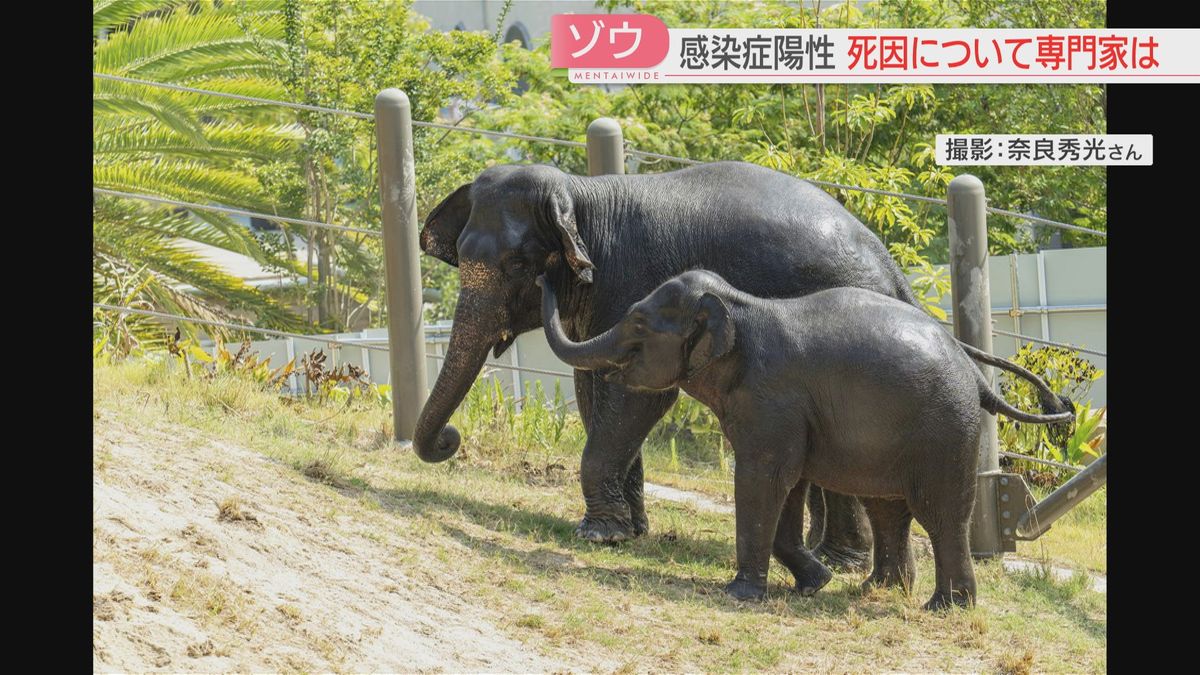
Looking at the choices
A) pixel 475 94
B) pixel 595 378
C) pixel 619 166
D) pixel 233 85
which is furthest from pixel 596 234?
pixel 475 94

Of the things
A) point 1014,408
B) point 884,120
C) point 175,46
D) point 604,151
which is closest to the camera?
point 1014,408

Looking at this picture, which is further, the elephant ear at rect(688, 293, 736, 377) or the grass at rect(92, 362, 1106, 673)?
the elephant ear at rect(688, 293, 736, 377)

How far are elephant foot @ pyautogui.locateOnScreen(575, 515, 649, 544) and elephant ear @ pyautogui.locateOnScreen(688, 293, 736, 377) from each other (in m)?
1.31

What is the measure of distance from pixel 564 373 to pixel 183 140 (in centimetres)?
1031

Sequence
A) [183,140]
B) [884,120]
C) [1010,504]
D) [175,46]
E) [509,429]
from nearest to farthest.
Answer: [1010,504], [509,429], [884,120], [175,46], [183,140]

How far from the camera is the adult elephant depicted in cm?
782

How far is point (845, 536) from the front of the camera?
26.5ft

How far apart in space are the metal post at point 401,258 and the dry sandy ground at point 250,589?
75.7 inches

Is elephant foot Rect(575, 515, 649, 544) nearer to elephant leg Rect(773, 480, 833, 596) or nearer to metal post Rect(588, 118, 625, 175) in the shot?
elephant leg Rect(773, 480, 833, 596)

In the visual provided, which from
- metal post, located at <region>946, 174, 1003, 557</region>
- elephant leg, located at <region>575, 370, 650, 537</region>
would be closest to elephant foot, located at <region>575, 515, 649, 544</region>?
elephant leg, located at <region>575, 370, 650, 537</region>

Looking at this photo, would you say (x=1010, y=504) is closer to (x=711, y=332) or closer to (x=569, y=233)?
(x=711, y=332)

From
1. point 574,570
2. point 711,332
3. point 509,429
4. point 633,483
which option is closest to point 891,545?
point 711,332

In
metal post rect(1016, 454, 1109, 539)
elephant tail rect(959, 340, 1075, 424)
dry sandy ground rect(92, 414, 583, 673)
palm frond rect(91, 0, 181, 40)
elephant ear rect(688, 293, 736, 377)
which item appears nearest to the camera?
dry sandy ground rect(92, 414, 583, 673)

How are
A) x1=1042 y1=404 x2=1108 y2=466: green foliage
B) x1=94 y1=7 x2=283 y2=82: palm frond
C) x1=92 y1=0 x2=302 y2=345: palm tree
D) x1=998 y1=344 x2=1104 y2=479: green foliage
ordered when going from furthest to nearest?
1. x1=94 y1=7 x2=283 y2=82: palm frond
2. x1=92 y1=0 x2=302 y2=345: palm tree
3. x1=998 y1=344 x2=1104 y2=479: green foliage
4. x1=1042 y1=404 x2=1108 y2=466: green foliage
